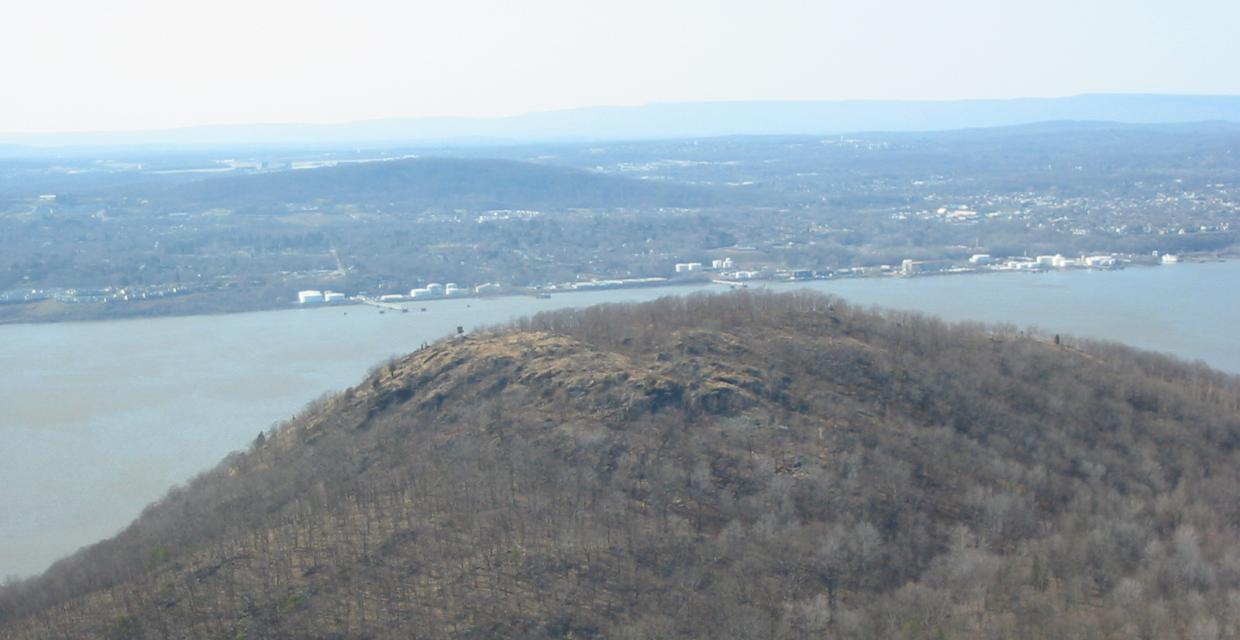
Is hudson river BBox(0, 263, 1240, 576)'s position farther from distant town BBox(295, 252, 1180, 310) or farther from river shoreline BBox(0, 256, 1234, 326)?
distant town BBox(295, 252, 1180, 310)

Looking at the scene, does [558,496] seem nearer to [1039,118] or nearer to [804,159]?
[804,159]

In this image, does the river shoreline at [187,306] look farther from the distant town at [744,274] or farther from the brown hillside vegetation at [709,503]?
the brown hillside vegetation at [709,503]

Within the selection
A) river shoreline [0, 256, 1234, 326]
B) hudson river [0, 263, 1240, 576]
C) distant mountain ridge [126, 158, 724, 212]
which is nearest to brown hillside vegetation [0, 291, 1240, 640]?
hudson river [0, 263, 1240, 576]

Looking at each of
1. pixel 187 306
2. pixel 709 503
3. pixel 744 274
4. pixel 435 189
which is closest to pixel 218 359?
pixel 187 306

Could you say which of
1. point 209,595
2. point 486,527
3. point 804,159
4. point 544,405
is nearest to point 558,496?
point 486,527

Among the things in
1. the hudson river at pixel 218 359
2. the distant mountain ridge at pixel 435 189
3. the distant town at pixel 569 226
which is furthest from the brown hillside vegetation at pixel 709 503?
the distant mountain ridge at pixel 435 189
